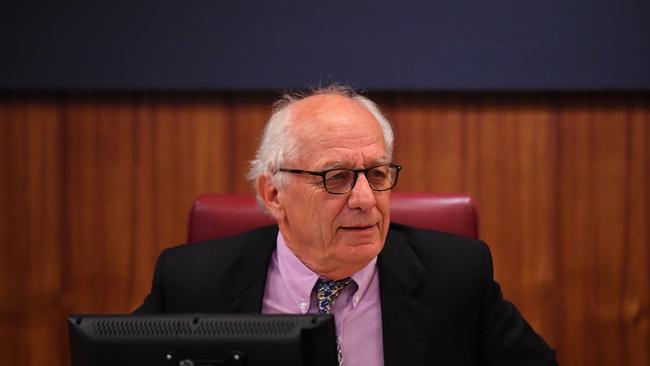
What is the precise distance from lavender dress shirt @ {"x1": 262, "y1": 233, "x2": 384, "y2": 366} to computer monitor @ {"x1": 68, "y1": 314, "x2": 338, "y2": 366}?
544 millimetres

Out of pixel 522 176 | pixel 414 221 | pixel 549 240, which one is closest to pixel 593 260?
pixel 549 240

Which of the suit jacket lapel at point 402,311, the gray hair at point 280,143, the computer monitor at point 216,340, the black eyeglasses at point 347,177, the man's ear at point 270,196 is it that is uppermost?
the gray hair at point 280,143

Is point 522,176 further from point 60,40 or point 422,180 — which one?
point 60,40

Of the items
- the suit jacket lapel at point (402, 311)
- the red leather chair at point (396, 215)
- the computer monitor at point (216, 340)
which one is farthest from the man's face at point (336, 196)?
the computer monitor at point (216, 340)

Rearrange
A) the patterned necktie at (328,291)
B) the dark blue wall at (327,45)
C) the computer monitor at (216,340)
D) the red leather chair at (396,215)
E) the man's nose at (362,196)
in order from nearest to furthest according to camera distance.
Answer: the computer monitor at (216,340)
the man's nose at (362,196)
the patterned necktie at (328,291)
the red leather chair at (396,215)
the dark blue wall at (327,45)

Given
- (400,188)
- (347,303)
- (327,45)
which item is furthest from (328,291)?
(327,45)

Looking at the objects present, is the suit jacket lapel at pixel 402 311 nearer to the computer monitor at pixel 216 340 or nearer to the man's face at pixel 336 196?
the man's face at pixel 336 196

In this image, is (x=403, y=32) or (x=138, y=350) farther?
(x=403, y=32)

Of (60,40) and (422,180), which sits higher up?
(60,40)

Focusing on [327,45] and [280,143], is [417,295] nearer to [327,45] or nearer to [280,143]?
[280,143]

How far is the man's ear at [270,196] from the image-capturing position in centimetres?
169

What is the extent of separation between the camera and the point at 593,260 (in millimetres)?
2449

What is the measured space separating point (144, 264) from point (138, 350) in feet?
4.97

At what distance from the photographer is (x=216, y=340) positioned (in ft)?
3.41
